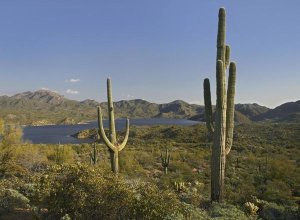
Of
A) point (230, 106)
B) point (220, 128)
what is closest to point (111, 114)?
point (230, 106)

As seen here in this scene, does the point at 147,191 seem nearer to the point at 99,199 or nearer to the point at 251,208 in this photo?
the point at 99,199

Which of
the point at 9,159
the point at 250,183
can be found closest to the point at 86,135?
the point at 9,159

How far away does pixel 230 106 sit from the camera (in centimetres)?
1302

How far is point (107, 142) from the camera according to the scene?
1479 cm

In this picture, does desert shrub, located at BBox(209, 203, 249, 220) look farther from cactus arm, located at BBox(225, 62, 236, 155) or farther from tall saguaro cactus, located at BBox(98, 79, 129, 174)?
tall saguaro cactus, located at BBox(98, 79, 129, 174)

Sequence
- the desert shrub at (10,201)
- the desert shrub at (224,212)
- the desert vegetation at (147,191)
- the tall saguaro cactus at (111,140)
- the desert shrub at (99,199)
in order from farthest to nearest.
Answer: the tall saguaro cactus at (111,140)
the desert shrub at (10,201)
the desert shrub at (224,212)
the desert vegetation at (147,191)
the desert shrub at (99,199)

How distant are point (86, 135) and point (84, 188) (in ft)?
329

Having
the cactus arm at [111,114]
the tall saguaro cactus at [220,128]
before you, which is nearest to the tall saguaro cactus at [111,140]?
the cactus arm at [111,114]

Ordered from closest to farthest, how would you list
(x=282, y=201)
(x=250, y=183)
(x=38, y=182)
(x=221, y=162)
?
(x=38, y=182)
(x=221, y=162)
(x=282, y=201)
(x=250, y=183)

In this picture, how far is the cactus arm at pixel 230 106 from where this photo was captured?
42.0ft

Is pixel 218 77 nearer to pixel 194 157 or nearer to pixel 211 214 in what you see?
pixel 211 214

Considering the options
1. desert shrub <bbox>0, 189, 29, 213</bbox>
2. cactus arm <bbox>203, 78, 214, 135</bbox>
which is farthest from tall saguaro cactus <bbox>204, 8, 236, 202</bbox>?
desert shrub <bbox>0, 189, 29, 213</bbox>

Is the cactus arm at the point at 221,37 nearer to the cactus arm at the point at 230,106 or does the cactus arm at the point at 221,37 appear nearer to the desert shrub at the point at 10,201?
the cactus arm at the point at 230,106

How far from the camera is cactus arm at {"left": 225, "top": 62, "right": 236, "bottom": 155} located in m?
12.8
